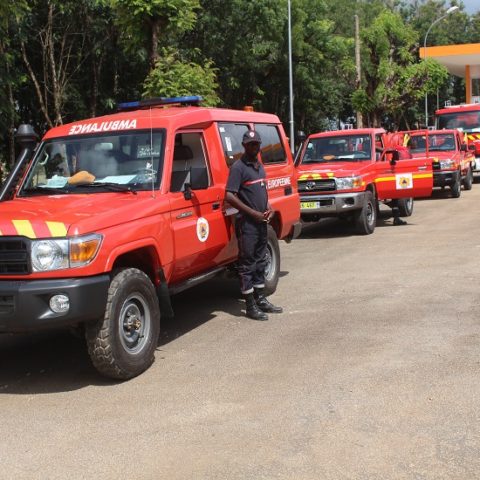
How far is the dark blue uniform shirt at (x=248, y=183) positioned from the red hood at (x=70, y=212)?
1.09m

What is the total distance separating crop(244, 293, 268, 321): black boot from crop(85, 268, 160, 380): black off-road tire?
1570mm

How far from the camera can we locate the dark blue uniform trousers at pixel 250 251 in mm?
6590

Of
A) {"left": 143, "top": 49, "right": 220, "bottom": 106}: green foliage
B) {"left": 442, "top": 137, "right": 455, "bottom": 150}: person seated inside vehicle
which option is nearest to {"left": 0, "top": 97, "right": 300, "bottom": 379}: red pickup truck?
{"left": 143, "top": 49, "right": 220, "bottom": 106}: green foliage

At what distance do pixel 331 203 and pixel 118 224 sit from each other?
7684 millimetres

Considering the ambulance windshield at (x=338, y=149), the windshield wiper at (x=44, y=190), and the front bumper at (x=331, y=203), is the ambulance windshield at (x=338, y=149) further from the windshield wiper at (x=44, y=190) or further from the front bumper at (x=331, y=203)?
the windshield wiper at (x=44, y=190)

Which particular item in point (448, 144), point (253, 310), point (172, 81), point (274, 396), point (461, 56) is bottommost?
point (274, 396)

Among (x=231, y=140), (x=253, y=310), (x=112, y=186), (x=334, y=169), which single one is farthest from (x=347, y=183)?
(x=112, y=186)

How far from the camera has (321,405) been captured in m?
4.41

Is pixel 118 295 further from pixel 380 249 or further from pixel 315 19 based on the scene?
pixel 315 19

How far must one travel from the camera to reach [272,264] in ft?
25.8

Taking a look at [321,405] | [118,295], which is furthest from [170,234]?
[321,405]

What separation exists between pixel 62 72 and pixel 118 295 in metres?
18.0

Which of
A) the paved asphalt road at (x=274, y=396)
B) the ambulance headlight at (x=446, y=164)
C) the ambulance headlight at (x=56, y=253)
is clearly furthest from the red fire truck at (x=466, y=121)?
the ambulance headlight at (x=56, y=253)

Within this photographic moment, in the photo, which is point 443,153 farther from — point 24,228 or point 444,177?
point 24,228
